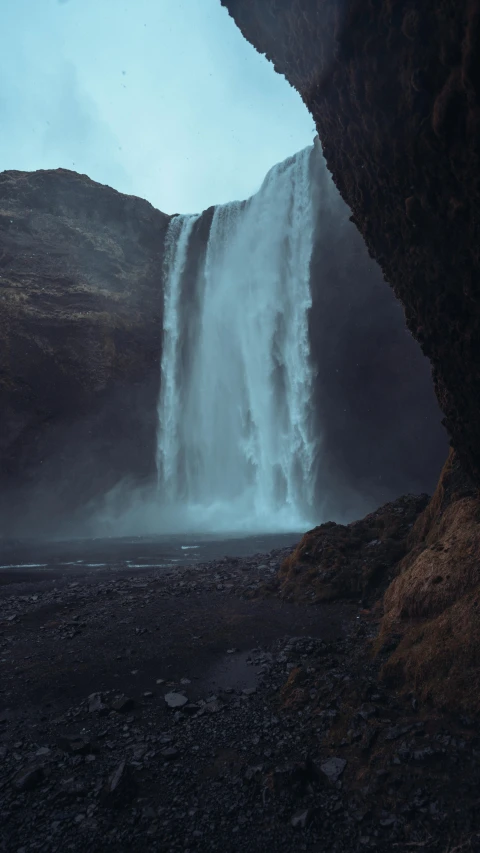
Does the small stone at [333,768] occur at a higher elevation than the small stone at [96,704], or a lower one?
lower

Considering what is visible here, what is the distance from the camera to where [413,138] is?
3.77 metres

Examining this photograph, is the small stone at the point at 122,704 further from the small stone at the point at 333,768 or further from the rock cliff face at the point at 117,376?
the rock cliff face at the point at 117,376

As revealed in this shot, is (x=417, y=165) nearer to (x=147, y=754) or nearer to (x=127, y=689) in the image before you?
(x=147, y=754)

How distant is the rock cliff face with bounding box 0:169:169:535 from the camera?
102 feet

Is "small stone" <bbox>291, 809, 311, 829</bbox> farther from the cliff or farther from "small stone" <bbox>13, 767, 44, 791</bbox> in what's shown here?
"small stone" <bbox>13, 767, 44, 791</bbox>

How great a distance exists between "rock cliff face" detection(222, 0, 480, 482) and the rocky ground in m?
2.98

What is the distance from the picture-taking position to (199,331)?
3697 centimetres

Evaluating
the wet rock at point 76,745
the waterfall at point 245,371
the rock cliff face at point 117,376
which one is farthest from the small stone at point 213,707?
the rock cliff face at point 117,376

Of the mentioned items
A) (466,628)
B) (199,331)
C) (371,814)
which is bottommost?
(371,814)

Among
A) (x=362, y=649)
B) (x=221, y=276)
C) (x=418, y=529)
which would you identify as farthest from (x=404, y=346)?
(x=362, y=649)

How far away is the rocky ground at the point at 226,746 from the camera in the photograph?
3.32 metres

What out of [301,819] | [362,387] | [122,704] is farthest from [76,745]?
[362,387]

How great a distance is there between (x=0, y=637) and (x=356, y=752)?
22.0 ft

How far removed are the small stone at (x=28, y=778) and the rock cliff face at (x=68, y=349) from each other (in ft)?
97.1
